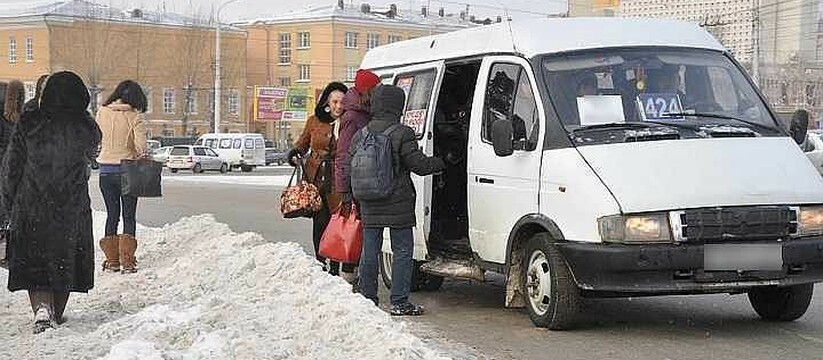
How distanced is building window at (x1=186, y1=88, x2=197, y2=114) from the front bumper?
77.1 m

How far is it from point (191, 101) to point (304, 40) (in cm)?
1136

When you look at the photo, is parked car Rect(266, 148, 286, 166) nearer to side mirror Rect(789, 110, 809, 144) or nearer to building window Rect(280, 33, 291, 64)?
building window Rect(280, 33, 291, 64)

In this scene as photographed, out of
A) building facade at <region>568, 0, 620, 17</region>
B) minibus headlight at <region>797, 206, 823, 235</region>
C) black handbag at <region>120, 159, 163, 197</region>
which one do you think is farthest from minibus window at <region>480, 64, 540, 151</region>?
building facade at <region>568, 0, 620, 17</region>

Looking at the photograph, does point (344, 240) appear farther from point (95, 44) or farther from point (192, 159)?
point (95, 44)

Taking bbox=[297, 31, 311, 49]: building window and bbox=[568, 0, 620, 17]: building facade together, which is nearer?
bbox=[568, 0, 620, 17]: building facade

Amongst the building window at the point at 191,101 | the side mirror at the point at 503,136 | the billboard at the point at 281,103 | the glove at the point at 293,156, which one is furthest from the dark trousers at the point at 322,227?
the building window at the point at 191,101

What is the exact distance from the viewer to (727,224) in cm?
702

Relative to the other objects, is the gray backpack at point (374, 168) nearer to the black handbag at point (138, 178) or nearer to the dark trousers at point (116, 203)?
the black handbag at point (138, 178)

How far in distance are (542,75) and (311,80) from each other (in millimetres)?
83353

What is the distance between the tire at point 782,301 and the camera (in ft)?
26.3

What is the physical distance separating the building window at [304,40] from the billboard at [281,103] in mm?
14565

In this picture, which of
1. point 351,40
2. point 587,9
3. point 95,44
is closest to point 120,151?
point 587,9

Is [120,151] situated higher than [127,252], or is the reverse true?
[120,151]

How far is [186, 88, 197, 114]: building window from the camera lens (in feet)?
271
